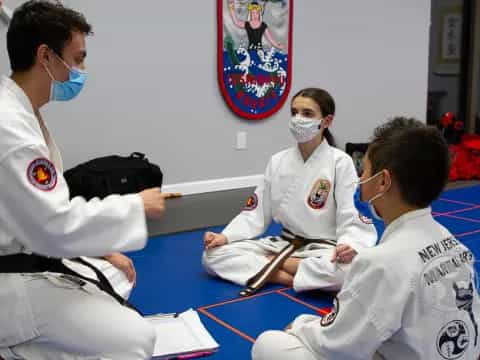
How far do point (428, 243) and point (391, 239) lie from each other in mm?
87

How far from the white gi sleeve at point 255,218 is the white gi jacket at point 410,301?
1560 mm

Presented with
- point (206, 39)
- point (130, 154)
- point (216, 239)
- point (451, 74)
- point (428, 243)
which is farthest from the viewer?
point (451, 74)

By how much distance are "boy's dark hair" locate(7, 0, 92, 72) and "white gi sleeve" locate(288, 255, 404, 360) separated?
110 cm

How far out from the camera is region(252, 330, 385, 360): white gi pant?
1588mm

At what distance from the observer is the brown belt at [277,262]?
2750 millimetres

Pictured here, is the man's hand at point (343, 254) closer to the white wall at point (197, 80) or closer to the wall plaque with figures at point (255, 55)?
the white wall at point (197, 80)

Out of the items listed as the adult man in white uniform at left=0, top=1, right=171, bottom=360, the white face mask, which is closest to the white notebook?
the adult man in white uniform at left=0, top=1, right=171, bottom=360

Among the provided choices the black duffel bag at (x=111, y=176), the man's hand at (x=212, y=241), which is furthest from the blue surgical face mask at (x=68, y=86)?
the black duffel bag at (x=111, y=176)

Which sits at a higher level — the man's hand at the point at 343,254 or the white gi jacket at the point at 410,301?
the white gi jacket at the point at 410,301

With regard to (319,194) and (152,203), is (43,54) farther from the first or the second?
(319,194)

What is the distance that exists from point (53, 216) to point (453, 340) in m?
1.05

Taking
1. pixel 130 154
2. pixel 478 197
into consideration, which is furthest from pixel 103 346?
pixel 478 197

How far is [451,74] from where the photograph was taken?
7.69 meters

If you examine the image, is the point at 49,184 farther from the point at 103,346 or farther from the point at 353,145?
the point at 353,145
